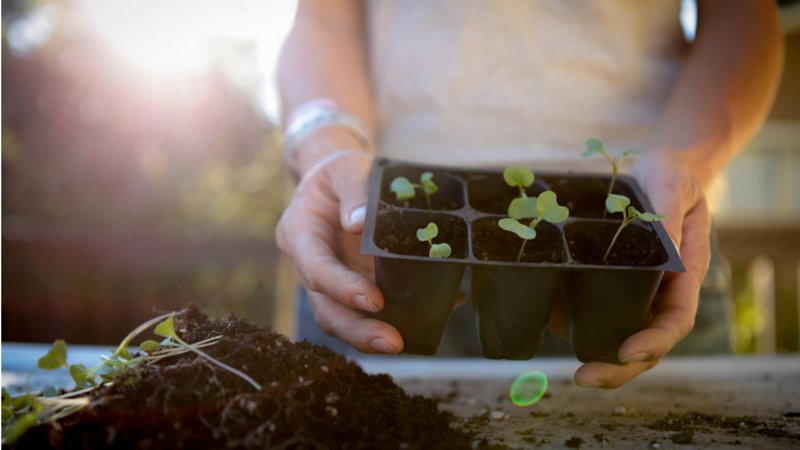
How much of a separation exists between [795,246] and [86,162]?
623 cm

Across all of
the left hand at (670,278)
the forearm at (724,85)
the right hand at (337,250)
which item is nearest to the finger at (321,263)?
the right hand at (337,250)

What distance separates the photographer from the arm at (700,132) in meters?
0.88

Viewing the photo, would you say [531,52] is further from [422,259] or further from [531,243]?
[422,259]

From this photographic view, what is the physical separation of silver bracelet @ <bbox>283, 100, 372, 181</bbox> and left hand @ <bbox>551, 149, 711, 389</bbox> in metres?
0.79

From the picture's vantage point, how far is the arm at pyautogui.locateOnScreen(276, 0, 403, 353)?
86 cm

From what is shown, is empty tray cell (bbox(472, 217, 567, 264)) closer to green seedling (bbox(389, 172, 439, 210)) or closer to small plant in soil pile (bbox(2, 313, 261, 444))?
green seedling (bbox(389, 172, 439, 210))

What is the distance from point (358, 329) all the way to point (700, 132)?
1064 millimetres

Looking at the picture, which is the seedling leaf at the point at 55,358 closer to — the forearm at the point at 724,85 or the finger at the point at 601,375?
the finger at the point at 601,375

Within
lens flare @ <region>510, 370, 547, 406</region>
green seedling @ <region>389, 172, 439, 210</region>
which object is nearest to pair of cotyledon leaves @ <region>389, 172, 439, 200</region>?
green seedling @ <region>389, 172, 439, 210</region>

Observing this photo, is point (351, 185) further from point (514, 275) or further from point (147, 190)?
point (147, 190)

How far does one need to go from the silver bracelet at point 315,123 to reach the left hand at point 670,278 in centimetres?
79

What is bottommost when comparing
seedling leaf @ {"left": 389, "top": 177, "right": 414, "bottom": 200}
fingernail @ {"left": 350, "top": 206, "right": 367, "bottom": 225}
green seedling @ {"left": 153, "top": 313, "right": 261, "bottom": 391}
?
green seedling @ {"left": 153, "top": 313, "right": 261, "bottom": 391}

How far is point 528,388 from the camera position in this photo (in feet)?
3.88

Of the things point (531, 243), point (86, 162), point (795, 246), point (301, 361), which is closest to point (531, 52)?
point (531, 243)
